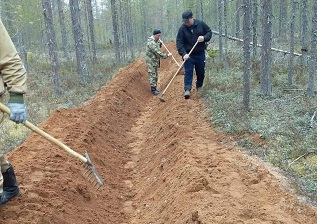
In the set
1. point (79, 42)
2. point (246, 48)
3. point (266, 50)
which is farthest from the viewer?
point (79, 42)

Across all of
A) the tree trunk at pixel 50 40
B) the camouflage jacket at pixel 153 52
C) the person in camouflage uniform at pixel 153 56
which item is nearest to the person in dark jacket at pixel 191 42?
the camouflage jacket at pixel 153 52

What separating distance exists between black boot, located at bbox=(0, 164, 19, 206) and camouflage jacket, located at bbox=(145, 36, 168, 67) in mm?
8689

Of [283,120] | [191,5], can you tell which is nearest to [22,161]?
[283,120]

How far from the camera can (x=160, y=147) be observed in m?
7.29

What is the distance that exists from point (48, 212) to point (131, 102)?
24.5 ft

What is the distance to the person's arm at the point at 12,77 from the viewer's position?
146 inches

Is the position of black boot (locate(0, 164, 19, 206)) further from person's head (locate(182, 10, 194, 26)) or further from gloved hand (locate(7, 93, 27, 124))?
person's head (locate(182, 10, 194, 26))

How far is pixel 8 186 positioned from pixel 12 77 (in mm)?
1432

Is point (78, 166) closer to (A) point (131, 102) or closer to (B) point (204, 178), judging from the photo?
(B) point (204, 178)

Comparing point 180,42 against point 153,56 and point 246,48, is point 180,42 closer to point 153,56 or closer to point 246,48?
point 246,48

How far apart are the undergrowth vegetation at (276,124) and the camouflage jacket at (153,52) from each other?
2.49 m

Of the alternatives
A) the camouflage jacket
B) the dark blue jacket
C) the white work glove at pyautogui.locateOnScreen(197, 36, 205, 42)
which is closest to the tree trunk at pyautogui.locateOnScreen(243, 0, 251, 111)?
the white work glove at pyautogui.locateOnScreen(197, 36, 205, 42)

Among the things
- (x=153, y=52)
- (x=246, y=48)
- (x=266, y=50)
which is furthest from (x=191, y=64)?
(x=153, y=52)

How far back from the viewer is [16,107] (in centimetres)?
373
